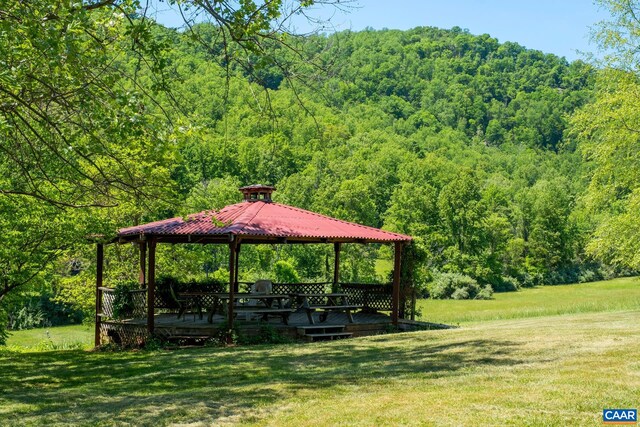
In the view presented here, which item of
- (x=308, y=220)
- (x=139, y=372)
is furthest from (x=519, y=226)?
(x=139, y=372)

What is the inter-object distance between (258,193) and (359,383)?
39.3ft

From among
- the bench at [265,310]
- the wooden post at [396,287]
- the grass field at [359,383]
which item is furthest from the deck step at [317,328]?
the grass field at [359,383]

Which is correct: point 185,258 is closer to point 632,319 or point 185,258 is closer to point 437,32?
point 632,319

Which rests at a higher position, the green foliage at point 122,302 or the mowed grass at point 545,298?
the green foliage at point 122,302

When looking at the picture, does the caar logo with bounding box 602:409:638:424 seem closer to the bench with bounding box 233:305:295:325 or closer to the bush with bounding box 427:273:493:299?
the bench with bounding box 233:305:295:325

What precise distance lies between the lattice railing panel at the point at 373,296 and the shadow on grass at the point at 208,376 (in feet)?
18.2

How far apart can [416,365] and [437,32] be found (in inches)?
5220

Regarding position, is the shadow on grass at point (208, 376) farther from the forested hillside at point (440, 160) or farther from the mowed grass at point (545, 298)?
the mowed grass at point (545, 298)

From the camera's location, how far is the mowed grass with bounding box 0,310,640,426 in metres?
6.99

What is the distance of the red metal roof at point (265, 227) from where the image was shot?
1633cm

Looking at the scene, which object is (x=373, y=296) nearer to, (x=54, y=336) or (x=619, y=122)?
(x=619, y=122)

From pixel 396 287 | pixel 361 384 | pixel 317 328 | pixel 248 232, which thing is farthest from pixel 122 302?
pixel 361 384

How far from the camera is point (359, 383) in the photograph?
891cm

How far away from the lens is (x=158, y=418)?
7543mm
